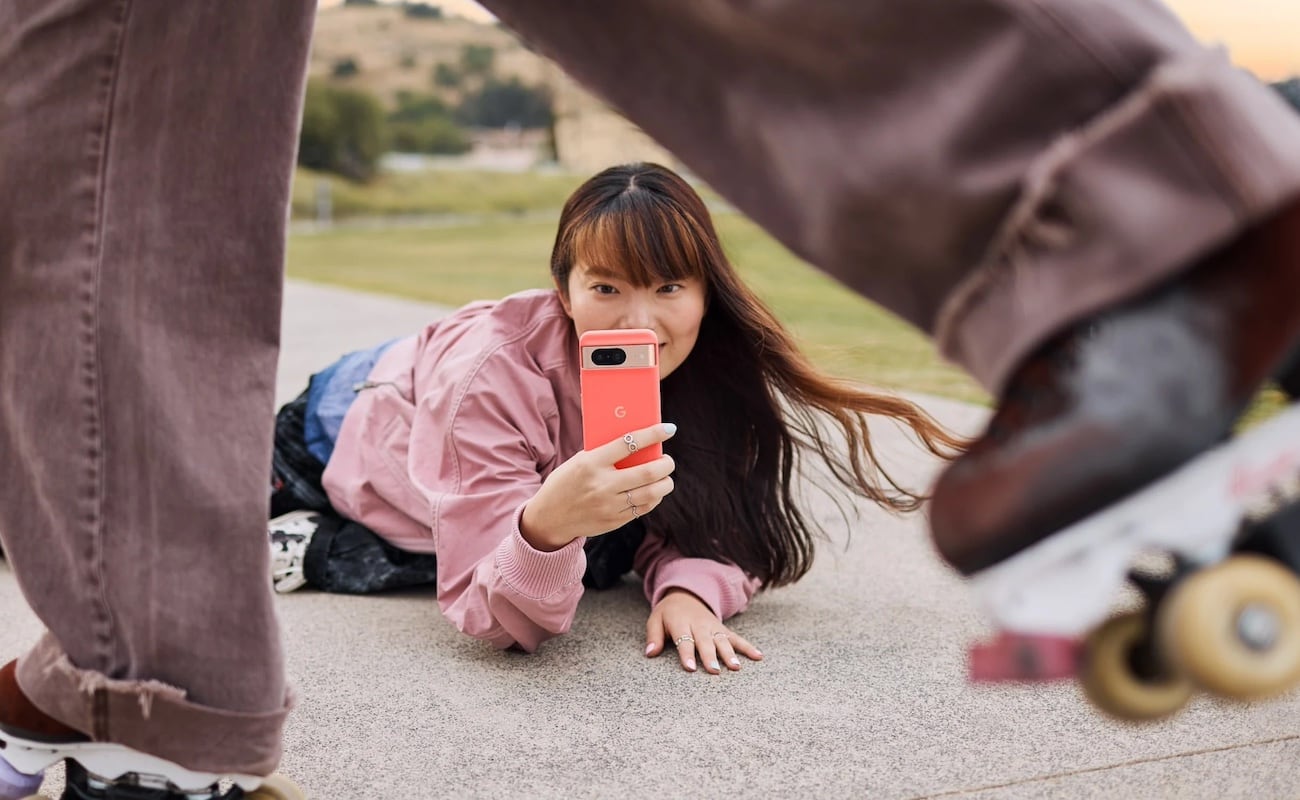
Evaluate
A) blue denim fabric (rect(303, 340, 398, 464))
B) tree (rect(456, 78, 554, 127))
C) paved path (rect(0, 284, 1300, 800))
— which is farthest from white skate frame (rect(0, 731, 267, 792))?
tree (rect(456, 78, 554, 127))

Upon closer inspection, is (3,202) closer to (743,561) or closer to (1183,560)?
(1183,560)

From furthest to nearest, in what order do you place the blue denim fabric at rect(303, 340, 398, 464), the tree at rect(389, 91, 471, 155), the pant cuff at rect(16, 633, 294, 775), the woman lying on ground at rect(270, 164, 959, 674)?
1. the tree at rect(389, 91, 471, 155)
2. the blue denim fabric at rect(303, 340, 398, 464)
3. the woman lying on ground at rect(270, 164, 959, 674)
4. the pant cuff at rect(16, 633, 294, 775)

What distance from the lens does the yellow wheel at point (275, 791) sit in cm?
109

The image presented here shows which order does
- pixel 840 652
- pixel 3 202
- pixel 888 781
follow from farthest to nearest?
pixel 840 652, pixel 888 781, pixel 3 202

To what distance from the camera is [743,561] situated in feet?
6.57

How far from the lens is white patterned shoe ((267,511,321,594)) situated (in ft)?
6.95

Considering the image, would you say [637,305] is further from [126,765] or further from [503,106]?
[503,106]

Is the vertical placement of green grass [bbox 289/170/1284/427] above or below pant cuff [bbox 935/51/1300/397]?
below

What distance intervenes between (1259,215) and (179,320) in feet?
2.47

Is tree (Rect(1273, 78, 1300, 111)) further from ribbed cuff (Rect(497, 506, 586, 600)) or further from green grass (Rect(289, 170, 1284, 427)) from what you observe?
ribbed cuff (Rect(497, 506, 586, 600))

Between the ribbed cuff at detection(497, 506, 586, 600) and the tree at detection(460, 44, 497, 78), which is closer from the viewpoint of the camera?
the ribbed cuff at detection(497, 506, 586, 600)

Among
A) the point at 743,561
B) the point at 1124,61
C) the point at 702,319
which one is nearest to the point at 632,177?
the point at 702,319

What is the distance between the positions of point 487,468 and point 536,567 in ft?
0.77

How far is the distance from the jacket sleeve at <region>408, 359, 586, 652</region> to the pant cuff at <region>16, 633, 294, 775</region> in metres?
0.69
